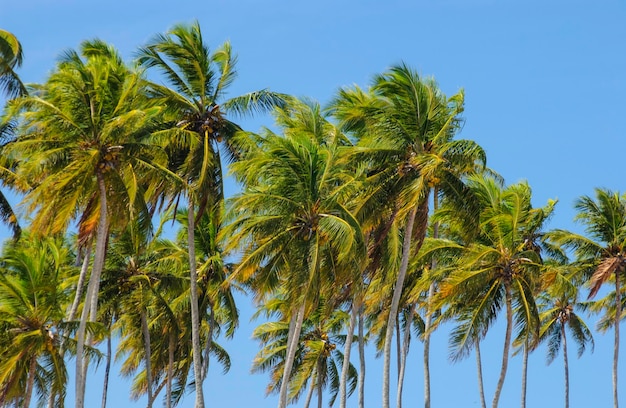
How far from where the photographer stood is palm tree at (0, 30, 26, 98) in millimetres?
38312

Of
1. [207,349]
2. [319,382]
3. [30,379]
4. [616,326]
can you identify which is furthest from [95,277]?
[616,326]

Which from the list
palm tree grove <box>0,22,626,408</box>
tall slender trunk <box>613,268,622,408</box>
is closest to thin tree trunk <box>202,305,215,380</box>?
palm tree grove <box>0,22,626,408</box>

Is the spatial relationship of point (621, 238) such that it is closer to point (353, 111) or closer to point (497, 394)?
point (497, 394)

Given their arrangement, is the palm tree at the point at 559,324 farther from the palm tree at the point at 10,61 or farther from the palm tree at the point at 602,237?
the palm tree at the point at 10,61

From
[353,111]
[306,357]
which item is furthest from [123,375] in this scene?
[353,111]

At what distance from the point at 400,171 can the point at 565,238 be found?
42.2 ft

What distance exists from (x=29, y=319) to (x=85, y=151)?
5769mm

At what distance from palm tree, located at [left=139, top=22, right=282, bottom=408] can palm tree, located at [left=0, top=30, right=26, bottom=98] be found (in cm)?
401

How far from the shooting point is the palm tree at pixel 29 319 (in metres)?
37.8

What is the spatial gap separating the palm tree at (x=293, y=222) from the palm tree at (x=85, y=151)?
279 centimetres

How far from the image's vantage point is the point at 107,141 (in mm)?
36406

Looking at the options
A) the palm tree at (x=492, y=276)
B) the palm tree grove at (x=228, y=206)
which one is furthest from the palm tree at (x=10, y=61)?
the palm tree at (x=492, y=276)

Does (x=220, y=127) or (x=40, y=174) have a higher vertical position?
(x=220, y=127)

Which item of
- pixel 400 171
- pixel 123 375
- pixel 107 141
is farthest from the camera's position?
pixel 123 375
